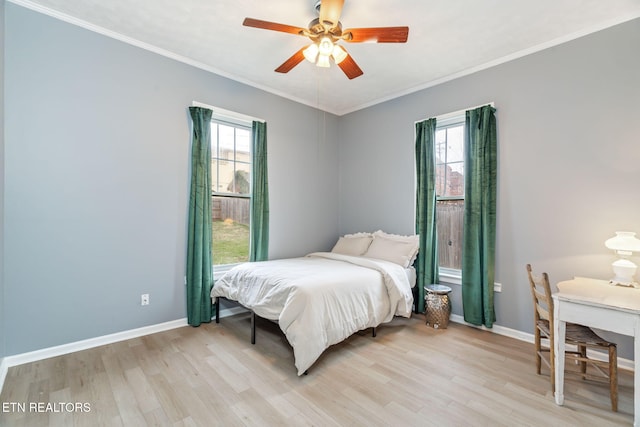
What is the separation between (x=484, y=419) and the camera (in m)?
1.82

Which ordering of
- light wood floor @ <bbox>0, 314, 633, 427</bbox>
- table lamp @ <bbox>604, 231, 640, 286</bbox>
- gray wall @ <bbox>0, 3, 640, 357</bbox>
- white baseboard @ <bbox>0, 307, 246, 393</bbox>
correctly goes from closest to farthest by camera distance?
light wood floor @ <bbox>0, 314, 633, 427</bbox>
table lamp @ <bbox>604, 231, 640, 286</bbox>
white baseboard @ <bbox>0, 307, 246, 393</bbox>
gray wall @ <bbox>0, 3, 640, 357</bbox>

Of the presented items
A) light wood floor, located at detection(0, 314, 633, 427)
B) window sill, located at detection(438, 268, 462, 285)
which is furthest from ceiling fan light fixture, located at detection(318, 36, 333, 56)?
window sill, located at detection(438, 268, 462, 285)

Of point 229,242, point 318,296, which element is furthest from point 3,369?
point 318,296

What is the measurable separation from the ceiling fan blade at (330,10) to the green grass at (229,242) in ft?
8.17

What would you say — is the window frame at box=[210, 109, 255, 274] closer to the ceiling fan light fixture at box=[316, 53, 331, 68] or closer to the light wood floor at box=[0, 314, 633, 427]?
the light wood floor at box=[0, 314, 633, 427]

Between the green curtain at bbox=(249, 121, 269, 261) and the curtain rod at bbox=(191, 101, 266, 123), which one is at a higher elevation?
the curtain rod at bbox=(191, 101, 266, 123)

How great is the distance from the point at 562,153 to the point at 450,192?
1139mm

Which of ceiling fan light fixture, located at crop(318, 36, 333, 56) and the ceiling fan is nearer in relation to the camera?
the ceiling fan

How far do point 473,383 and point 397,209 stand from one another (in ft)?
7.60

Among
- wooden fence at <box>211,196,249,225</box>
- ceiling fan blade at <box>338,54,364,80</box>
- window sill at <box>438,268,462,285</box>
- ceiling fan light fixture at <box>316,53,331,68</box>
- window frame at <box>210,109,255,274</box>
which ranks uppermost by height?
ceiling fan blade at <box>338,54,364,80</box>

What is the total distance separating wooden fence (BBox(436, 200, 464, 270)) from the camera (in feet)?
11.7

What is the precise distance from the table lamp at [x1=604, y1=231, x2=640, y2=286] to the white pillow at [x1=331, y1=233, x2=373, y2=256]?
245 centimetres

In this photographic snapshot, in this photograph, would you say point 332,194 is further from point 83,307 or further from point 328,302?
point 83,307

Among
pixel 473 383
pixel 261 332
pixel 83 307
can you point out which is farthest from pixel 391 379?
pixel 83 307
